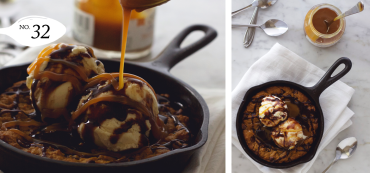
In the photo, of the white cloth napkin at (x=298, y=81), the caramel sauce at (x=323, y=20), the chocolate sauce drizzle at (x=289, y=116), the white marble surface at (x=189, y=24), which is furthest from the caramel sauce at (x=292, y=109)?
the white marble surface at (x=189, y=24)

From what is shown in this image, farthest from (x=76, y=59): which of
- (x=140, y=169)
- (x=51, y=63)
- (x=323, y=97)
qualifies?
(x=323, y=97)

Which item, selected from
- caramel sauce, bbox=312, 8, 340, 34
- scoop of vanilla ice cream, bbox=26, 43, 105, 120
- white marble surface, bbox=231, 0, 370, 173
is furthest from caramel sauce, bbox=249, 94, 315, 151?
scoop of vanilla ice cream, bbox=26, 43, 105, 120

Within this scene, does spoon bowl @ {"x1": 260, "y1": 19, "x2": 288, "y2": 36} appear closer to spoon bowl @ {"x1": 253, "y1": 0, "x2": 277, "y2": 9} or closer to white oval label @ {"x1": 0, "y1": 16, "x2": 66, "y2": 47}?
spoon bowl @ {"x1": 253, "y1": 0, "x2": 277, "y2": 9}

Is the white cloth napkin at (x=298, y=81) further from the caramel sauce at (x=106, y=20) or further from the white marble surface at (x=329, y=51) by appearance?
the caramel sauce at (x=106, y=20)

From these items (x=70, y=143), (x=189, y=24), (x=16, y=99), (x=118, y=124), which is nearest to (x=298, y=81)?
(x=118, y=124)

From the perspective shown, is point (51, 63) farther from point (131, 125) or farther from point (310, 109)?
point (310, 109)

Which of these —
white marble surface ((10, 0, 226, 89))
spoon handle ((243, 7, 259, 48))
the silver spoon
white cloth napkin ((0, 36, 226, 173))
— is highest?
spoon handle ((243, 7, 259, 48))

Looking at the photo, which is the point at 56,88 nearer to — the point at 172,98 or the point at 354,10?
the point at 172,98
